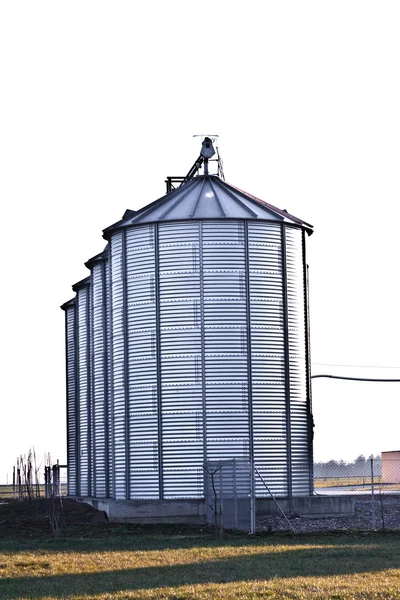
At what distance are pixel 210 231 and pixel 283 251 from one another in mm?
2997

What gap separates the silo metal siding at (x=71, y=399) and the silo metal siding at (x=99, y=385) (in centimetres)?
861

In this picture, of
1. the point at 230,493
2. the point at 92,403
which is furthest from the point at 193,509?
the point at 92,403

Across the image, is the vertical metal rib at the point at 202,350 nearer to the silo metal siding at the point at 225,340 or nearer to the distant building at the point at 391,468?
the silo metal siding at the point at 225,340

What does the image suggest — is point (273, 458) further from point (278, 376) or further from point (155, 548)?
point (155, 548)

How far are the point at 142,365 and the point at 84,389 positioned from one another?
43.8 ft

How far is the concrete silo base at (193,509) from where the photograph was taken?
37.3 m

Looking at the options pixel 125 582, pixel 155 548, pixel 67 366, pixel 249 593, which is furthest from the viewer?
pixel 67 366

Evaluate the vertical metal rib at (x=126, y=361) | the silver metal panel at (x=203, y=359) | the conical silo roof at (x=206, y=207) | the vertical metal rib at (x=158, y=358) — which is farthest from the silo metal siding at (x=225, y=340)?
the vertical metal rib at (x=126, y=361)

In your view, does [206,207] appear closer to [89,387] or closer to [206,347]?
[206,347]

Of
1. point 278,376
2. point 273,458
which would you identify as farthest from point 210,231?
point 273,458

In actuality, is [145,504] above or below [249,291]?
below

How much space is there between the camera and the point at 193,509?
123 feet

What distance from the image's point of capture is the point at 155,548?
27969 millimetres

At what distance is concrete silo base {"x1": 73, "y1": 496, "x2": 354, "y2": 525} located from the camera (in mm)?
37312
